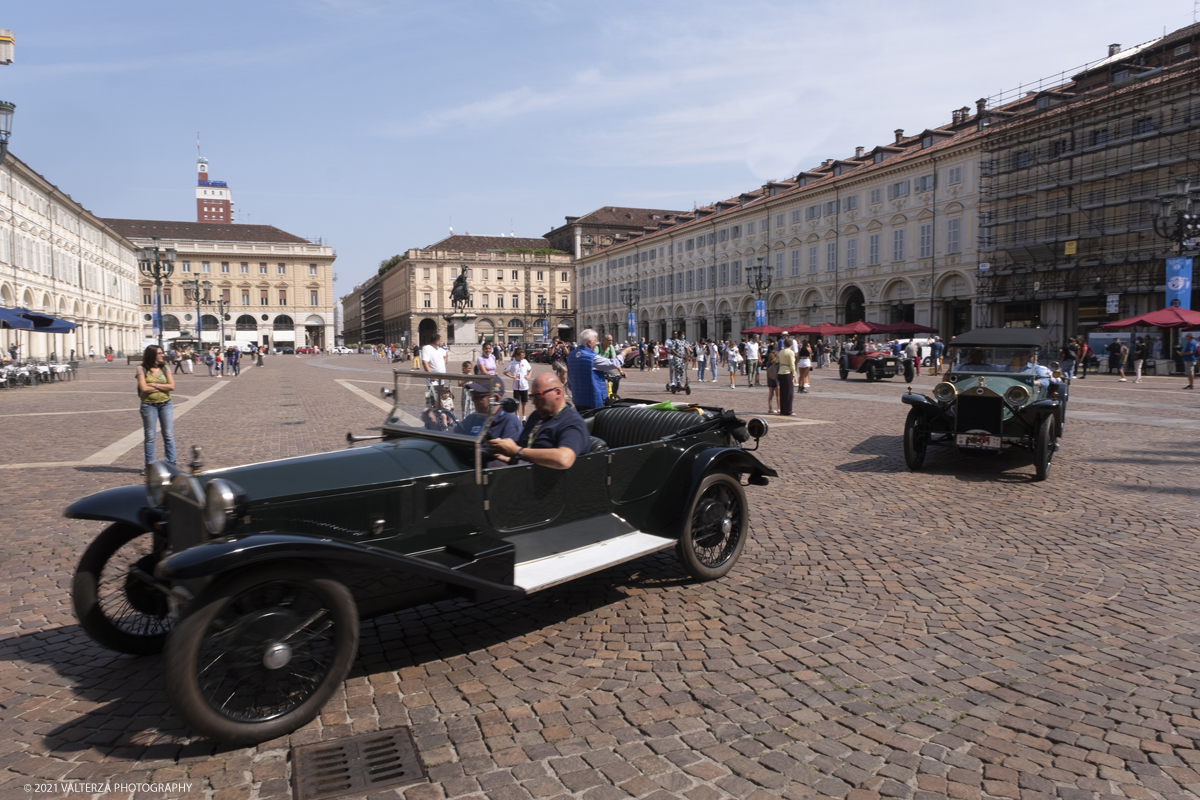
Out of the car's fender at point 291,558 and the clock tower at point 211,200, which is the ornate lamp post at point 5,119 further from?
the clock tower at point 211,200

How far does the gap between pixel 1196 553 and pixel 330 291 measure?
105923 millimetres

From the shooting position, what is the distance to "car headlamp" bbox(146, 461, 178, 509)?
3637mm

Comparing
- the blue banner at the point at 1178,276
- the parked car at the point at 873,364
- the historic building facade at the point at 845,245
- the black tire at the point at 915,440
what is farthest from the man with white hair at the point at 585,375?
the historic building facade at the point at 845,245

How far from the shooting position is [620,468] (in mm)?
4684

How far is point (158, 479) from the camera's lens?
12.0ft

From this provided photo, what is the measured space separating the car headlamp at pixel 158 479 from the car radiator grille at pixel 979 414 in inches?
319

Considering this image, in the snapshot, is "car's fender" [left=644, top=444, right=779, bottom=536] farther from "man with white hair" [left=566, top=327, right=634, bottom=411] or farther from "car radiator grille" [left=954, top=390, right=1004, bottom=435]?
"car radiator grille" [left=954, top=390, right=1004, bottom=435]

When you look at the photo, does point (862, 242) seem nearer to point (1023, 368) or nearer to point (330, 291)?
point (1023, 368)

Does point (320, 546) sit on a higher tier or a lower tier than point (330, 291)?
lower

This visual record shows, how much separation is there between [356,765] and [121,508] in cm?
187

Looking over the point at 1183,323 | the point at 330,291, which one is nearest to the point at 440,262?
the point at 330,291

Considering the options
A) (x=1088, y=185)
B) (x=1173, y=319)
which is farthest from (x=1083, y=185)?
(x=1173, y=319)

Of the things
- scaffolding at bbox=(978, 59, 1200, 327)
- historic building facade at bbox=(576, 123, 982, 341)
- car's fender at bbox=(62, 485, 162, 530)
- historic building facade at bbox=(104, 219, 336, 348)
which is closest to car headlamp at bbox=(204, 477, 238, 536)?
car's fender at bbox=(62, 485, 162, 530)

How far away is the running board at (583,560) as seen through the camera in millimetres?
3895
